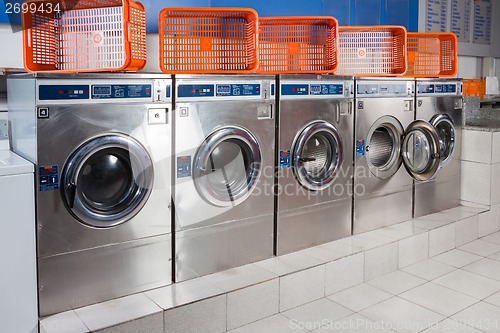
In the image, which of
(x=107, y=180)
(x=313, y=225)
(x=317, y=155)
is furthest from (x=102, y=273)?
(x=317, y=155)

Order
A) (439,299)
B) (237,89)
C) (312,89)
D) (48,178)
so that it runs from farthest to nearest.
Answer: (312,89) → (439,299) → (237,89) → (48,178)

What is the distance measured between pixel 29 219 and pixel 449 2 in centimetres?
567

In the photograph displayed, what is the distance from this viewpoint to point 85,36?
3150 mm

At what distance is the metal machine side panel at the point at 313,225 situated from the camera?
399cm

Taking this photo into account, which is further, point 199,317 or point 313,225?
point 313,225

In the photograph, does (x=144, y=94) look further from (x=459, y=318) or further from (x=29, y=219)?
(x=459, y=318)

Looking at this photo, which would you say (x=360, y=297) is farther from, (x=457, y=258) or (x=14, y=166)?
(x=14, y=166)

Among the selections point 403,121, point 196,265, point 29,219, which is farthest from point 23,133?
point 403,121

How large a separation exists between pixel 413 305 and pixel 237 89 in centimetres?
187

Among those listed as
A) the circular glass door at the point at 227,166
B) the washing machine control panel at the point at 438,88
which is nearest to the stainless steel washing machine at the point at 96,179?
the circular glass door at the point at 227,166

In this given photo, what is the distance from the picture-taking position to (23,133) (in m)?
3.08

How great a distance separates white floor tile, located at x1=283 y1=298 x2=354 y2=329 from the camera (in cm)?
347

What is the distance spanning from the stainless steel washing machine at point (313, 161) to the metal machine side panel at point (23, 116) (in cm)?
168

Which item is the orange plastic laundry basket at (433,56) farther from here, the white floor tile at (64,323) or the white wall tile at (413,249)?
the white floor tile at (64,323)
